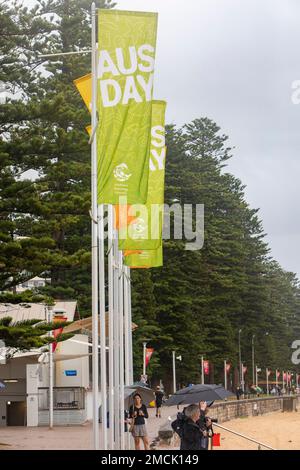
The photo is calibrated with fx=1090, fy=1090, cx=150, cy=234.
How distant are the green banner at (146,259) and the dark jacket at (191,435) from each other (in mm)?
7968

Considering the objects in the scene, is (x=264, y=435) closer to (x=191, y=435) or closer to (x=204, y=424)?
(x=204, y=424)

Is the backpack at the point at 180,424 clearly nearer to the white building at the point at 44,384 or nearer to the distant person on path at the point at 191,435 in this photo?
the distant person on path at the point at 191,435

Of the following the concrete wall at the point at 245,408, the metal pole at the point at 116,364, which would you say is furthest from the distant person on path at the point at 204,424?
the concrete wall at the point at 245,408

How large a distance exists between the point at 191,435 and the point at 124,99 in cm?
494

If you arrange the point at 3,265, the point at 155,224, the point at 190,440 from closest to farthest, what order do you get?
the point at 190,440
the point at 155,224
the point at 3,265

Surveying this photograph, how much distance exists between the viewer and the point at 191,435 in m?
15.8

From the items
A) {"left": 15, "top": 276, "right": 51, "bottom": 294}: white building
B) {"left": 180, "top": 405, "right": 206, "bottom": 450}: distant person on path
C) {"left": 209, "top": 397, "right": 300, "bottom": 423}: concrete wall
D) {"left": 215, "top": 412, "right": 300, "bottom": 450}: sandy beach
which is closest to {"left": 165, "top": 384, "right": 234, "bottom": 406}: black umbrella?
{"left": 180, "top": 405, "right": 206, "bottom": 450}: distant person on path

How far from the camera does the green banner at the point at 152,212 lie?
67.4 ft

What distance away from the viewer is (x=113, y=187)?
1580 cm

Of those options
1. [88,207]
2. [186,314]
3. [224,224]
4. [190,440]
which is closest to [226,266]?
[224,224]

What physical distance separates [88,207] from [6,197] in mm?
1904

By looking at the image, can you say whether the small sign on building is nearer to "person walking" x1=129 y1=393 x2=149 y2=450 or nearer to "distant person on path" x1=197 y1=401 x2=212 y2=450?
"person walking" x1=129 y1=393 x2=149 y2=450

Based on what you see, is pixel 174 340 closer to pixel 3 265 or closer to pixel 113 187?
pixel 3 265

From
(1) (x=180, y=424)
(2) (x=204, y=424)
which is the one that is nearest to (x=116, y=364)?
(2) (x=204, y=424)
